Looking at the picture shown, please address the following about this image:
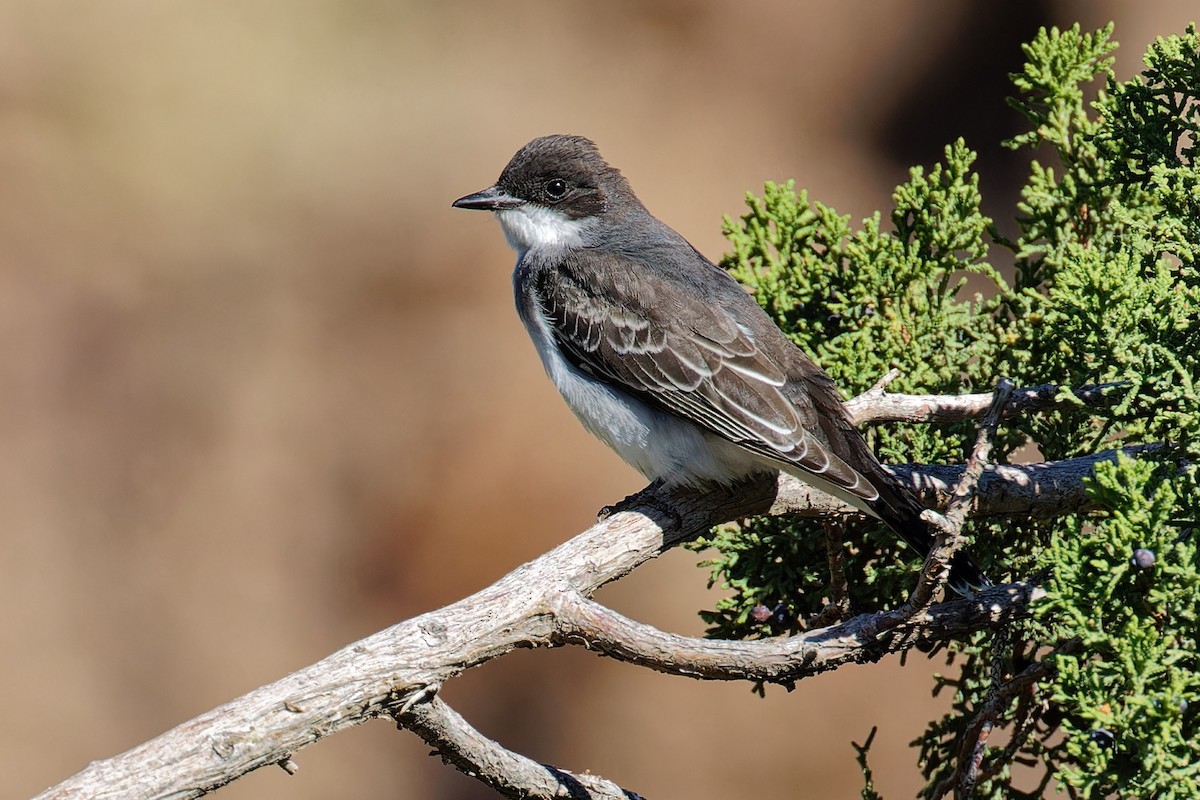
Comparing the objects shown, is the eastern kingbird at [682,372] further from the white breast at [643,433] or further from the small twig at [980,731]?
the small twig at [980,731]

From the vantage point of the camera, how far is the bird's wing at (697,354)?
4.34m

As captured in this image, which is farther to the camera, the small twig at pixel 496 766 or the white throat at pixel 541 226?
the white throat at pixel 541 226

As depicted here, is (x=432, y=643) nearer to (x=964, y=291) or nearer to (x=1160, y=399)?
(x=1160, y=399)

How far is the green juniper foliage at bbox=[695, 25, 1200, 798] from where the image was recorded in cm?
321

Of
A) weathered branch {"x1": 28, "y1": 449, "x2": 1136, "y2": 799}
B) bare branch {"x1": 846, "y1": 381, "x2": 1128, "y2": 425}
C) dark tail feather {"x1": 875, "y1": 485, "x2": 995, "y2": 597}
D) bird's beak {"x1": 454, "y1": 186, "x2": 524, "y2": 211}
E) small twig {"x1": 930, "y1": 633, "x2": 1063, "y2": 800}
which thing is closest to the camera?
weathered branch {"x1": 28, "y1": 449, "x2": 1136, "y2": 799}

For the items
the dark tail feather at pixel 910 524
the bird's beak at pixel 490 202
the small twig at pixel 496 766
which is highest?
the bird's beak at pixel 490 202

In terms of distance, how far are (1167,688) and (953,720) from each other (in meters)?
1.64

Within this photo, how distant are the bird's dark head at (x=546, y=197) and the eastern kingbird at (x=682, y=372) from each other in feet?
0.07

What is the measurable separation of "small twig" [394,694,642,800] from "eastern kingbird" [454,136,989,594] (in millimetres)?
1297

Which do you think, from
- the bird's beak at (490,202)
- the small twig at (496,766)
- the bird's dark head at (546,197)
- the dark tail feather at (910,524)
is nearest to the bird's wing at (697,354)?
the dark tail feather at (910,524)

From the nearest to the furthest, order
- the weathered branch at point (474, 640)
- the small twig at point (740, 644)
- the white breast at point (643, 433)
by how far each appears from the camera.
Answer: the weathered branch at point (474, 640) → the small twig at point (740, 644) → the white breast at point (643, 433)

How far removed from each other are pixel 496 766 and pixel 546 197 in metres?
2.81

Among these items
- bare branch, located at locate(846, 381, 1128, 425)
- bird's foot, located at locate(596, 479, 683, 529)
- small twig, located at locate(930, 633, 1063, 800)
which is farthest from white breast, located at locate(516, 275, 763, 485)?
small twig, located at locate(930, 633, 1063, 800)

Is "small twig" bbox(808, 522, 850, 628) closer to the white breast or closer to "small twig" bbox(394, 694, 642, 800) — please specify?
the white breast
